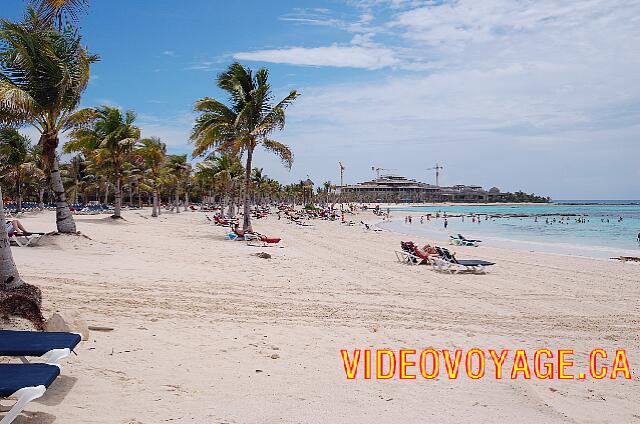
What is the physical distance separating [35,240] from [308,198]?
103m

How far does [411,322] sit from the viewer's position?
304 inches

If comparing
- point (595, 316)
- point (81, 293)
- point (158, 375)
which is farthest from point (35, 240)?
point (595, 316)

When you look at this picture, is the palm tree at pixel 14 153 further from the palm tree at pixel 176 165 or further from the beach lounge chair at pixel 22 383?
the beach lounge chair at pixel 22 383

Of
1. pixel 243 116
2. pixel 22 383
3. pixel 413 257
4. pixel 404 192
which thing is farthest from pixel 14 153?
pixel 404 192

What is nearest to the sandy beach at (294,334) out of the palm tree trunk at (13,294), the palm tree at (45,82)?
the palm tree trunk at (13,294)

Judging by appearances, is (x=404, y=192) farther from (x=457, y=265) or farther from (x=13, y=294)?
(x=13, y=294)

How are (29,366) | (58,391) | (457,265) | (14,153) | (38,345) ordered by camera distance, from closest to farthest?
(29,366) → (38,345) → (58,391) → (457,265) → (14,153)

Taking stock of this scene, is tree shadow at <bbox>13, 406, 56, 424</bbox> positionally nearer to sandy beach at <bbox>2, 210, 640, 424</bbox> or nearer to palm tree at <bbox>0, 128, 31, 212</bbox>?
sandy beach at <bbox>2, 210, 640, 424</bbox>

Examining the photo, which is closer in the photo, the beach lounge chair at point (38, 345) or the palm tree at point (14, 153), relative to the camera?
the beach lounge chair at point (38, 345)

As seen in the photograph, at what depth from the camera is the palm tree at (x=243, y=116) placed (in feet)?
70.7

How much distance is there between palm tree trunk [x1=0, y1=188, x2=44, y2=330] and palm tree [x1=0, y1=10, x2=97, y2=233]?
5.50 m

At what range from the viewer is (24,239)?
1316 cm

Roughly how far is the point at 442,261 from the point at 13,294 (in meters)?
11.7

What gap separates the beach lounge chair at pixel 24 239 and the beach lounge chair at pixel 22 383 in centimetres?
1112
